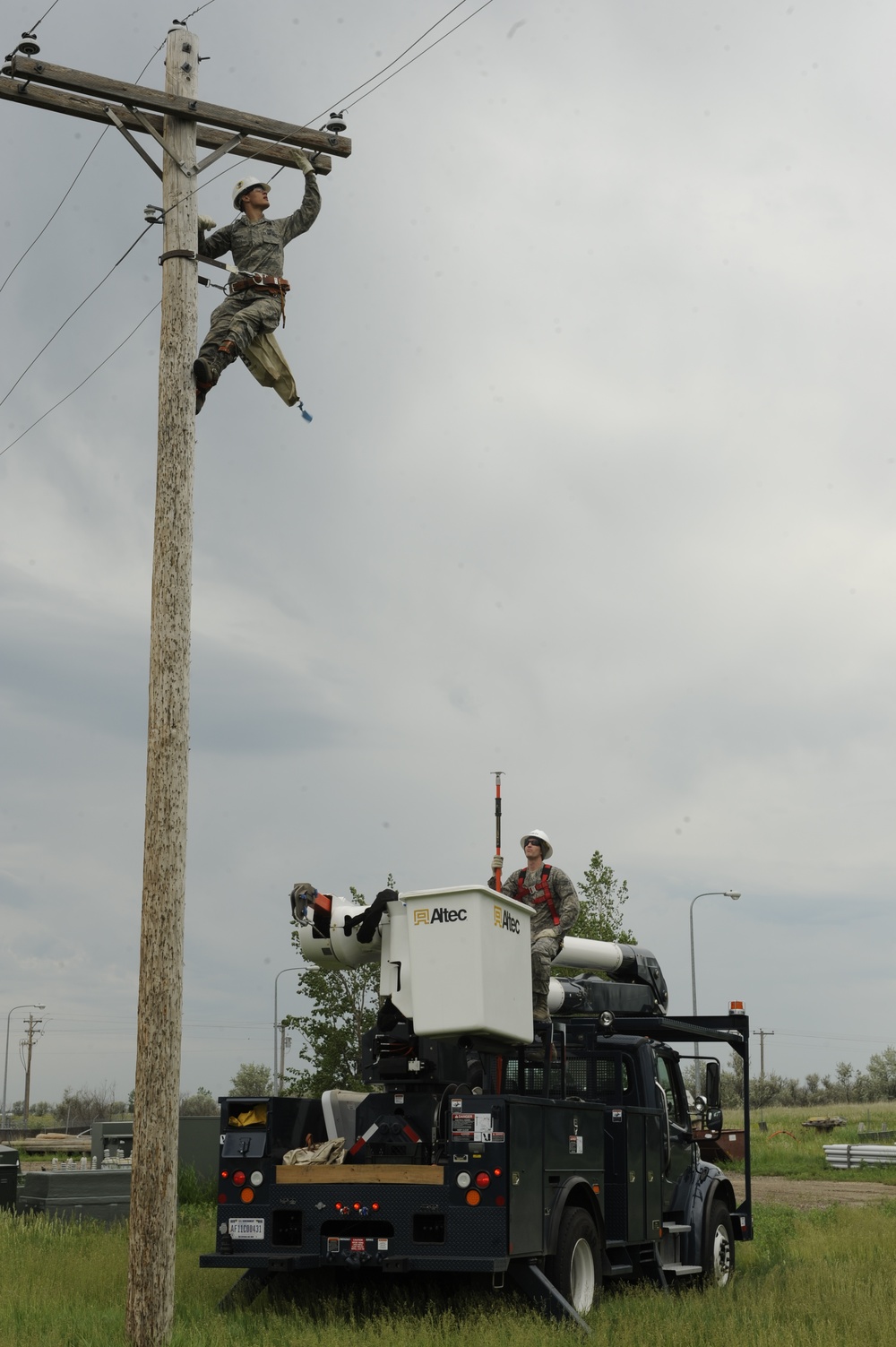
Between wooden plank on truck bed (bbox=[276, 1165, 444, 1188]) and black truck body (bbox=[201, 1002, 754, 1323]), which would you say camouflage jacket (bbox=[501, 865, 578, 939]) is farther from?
wooden plank on truck bed (bbox=[276, 1165, 444, 1188])

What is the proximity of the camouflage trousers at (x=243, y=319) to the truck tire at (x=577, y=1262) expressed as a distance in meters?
6.51

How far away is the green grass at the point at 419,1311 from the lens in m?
9.16

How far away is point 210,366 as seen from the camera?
1020 cm

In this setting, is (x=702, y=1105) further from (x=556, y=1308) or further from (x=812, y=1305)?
(x=556, y=1308)

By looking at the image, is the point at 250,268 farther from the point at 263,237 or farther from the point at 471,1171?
the point at 471,1171

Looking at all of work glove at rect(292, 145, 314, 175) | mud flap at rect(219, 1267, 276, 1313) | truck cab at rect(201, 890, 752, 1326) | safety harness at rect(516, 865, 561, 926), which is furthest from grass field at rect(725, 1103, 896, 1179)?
work glove at rect(292, 145, 314, 175)

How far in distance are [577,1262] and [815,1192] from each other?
1983 centimetres

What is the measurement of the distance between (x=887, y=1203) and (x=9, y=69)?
20.5 metres

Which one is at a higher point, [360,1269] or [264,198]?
[264,198]

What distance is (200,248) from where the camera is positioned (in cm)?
1089

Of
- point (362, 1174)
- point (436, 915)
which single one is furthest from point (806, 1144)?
point (436, 915)

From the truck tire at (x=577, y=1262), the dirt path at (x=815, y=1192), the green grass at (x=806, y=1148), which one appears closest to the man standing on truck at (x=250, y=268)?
the truck tire at (x=577, y=1262)

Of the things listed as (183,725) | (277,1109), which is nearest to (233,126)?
(183,725)

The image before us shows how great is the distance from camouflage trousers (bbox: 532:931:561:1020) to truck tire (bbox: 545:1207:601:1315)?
1459 millimetres
